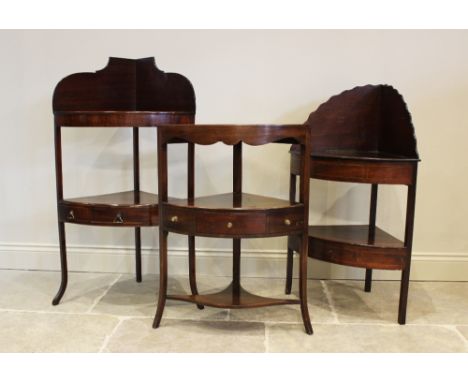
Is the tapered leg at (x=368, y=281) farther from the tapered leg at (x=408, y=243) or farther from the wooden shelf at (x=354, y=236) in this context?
the tapered leg at (x=408, y=243)

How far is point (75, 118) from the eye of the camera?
242 centimetres

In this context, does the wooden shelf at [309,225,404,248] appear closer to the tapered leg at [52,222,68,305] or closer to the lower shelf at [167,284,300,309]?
the lower shelf at [167,284,300,309]

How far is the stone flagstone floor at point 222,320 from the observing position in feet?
7.01

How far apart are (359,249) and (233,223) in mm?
689

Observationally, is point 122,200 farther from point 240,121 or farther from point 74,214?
point 240,121

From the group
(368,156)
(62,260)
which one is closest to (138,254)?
(62,260)

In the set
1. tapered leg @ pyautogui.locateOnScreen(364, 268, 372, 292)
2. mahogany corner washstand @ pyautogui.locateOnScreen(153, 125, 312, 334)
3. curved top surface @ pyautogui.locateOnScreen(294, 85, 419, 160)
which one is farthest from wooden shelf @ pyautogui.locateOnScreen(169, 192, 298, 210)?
tapered leg @ pyautogui.locateOnScreen(364, 268, 372, 292)

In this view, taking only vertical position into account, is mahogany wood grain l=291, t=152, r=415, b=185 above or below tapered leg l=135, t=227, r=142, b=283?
above

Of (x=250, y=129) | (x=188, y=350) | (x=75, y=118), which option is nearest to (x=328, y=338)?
(x=188, y=350)

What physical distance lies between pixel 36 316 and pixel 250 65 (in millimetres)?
1826

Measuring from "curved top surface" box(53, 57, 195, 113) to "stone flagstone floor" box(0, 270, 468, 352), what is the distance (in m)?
1.05

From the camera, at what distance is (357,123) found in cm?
278

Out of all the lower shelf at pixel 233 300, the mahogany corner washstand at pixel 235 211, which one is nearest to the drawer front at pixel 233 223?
the mahogany corner washstand at pixel 235 211

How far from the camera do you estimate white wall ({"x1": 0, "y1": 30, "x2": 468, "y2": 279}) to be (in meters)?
2.87
